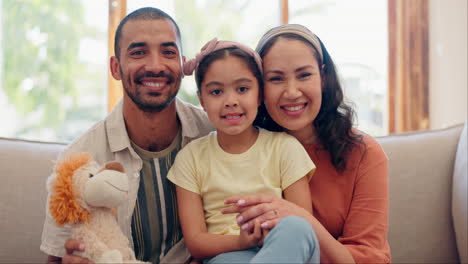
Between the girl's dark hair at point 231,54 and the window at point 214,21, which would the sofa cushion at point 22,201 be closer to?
the girl's dark hair at point 231,54

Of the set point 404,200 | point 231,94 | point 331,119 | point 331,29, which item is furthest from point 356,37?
point 231,94

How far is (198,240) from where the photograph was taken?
60.4 inches

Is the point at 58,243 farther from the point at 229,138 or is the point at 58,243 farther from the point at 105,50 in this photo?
the point at 105,50

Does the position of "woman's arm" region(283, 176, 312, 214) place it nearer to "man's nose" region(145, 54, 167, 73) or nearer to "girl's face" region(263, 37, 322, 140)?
"girl's face" region(263, 37, 322, 140)

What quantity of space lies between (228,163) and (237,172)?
0.14 ft

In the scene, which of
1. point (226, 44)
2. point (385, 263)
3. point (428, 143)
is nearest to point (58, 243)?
point (226, 44)

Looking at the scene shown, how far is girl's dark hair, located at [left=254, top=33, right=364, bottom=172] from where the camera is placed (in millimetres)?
1666

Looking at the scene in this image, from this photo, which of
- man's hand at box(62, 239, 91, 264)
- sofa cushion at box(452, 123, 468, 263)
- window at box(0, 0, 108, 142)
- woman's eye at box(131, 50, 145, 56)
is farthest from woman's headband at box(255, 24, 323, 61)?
window at box(0, 0, 108, 142)

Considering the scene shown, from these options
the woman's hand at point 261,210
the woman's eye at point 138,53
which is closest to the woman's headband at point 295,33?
the woman's eye at point 138,53

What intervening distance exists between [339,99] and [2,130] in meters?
2.82

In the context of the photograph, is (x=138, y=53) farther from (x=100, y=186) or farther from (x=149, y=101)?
(x=100, y=186)

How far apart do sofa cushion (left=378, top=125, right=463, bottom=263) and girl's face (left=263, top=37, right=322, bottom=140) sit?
592 mm

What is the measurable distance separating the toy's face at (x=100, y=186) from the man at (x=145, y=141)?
0.37 m

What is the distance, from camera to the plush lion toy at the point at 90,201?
52.1 inches
